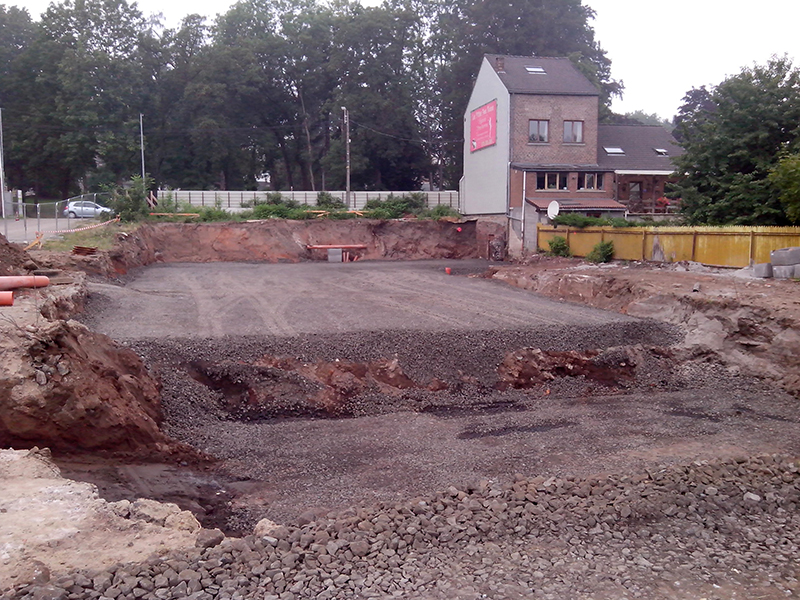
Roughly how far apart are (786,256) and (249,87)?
4443cm

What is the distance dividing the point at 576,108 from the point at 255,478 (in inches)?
1327

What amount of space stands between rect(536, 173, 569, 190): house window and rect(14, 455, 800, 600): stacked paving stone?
29850mm

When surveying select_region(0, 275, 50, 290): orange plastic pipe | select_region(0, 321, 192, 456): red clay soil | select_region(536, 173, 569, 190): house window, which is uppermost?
select_region(536, 173, 569, 190): house window

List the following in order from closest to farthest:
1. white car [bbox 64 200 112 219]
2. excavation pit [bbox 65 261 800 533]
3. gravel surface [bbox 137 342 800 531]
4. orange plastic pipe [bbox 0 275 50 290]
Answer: gravel surface [bbox 137 342 800 531]
excavation pit [bbox 65 261 800 533]
orange plastic pipe [bbox 0 275 50 290]
white car [bbox 64 200 112 219]

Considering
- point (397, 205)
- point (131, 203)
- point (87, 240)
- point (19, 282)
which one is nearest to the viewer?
point (19, 282)

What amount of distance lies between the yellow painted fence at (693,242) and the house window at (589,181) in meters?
9.08

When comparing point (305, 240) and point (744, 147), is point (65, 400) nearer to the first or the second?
point (744, 147)

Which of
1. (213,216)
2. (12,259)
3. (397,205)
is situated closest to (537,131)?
(397,205)

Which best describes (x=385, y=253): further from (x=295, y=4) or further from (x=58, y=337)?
(x=295, y=4)

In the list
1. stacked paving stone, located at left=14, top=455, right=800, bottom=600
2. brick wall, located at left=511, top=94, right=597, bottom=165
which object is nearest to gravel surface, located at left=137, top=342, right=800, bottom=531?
stacked paving stone, located at left=14, top=455, right=800, bottom=600

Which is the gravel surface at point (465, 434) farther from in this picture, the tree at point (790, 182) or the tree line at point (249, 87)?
the tree line at point (249, 87)

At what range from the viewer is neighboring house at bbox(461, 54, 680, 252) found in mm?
36344

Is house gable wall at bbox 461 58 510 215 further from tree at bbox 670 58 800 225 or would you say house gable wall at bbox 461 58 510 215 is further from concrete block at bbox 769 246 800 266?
concrete block at bbox 769 246 800 266

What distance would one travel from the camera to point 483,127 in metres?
40.6
